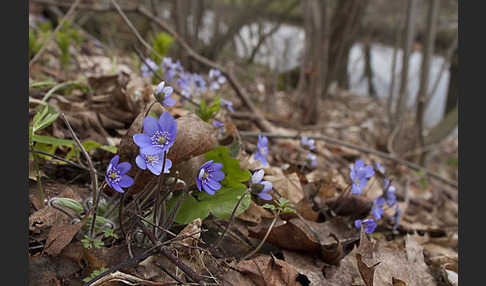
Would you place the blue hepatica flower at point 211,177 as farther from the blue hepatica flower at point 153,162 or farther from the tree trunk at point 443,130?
the tree trunk at point 443,130

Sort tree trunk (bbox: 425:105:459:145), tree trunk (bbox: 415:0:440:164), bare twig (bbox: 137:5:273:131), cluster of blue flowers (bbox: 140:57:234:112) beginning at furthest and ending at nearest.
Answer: tree trunk (bbox: 425:105:459:145) < tree trunk (bbox: 415:0:440:164) < bare twig (bbox: 137:5:273:131) < cluster of blue flowers (bbox: 140:57:234:112)

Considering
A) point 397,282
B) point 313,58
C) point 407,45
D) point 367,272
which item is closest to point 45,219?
point 367,272

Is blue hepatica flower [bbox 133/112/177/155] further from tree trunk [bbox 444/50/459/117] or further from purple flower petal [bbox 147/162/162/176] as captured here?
tree trunk [bbox 444/50/459/117]

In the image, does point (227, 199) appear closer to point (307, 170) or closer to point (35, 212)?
point (35, 212)

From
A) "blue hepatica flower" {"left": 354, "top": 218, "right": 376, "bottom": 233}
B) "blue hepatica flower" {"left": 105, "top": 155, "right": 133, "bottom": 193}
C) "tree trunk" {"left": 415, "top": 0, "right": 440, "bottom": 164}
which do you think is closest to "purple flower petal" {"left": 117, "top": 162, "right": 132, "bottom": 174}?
"blue hepatica flower" {"left": 105, "top": 155, "right": 133, "bottom": 193}

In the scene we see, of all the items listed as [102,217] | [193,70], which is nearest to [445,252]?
[102,217]

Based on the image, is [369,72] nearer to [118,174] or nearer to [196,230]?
[196,230]
